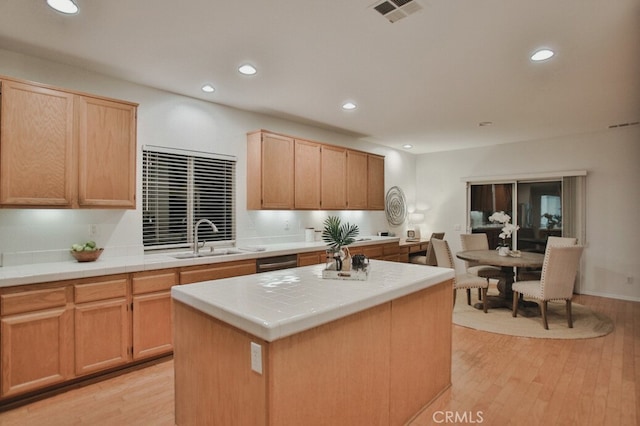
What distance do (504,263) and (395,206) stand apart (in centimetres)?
296

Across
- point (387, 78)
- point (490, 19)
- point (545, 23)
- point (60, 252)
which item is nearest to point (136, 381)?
point (60, 252)

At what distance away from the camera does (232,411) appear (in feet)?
5.27

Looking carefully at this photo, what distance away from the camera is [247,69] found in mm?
3137

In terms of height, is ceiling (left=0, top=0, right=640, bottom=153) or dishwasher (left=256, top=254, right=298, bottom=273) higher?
ceiling (left=0, top=0, right=640, bottom=153)

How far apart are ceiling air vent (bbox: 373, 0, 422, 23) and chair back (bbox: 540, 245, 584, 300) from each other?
3047 mm

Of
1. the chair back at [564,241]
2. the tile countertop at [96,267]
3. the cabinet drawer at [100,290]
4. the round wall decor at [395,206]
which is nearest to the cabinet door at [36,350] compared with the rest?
the cabinet drawer at [100,290]

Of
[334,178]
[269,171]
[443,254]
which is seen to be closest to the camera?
[269,171]

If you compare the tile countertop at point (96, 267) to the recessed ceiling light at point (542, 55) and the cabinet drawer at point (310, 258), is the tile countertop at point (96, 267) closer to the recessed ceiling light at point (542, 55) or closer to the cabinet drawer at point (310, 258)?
the cabinet drawer at point (310, 258)

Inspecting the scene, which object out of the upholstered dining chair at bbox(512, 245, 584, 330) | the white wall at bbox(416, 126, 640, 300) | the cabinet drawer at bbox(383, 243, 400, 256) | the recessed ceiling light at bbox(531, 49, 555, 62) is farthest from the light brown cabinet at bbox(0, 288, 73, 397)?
the white wall at bbox(416, 126, 640, 300)

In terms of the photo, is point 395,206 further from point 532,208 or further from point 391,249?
point 532,208

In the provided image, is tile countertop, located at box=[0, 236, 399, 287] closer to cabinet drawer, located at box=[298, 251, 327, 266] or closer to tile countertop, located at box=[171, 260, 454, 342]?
cabinet drawer, located at box=[298, 251, 327, 266]

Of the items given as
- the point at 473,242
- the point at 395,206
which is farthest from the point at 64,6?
the point at 395,206

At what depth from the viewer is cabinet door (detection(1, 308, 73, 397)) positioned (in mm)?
2350

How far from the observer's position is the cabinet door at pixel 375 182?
19.2ft
